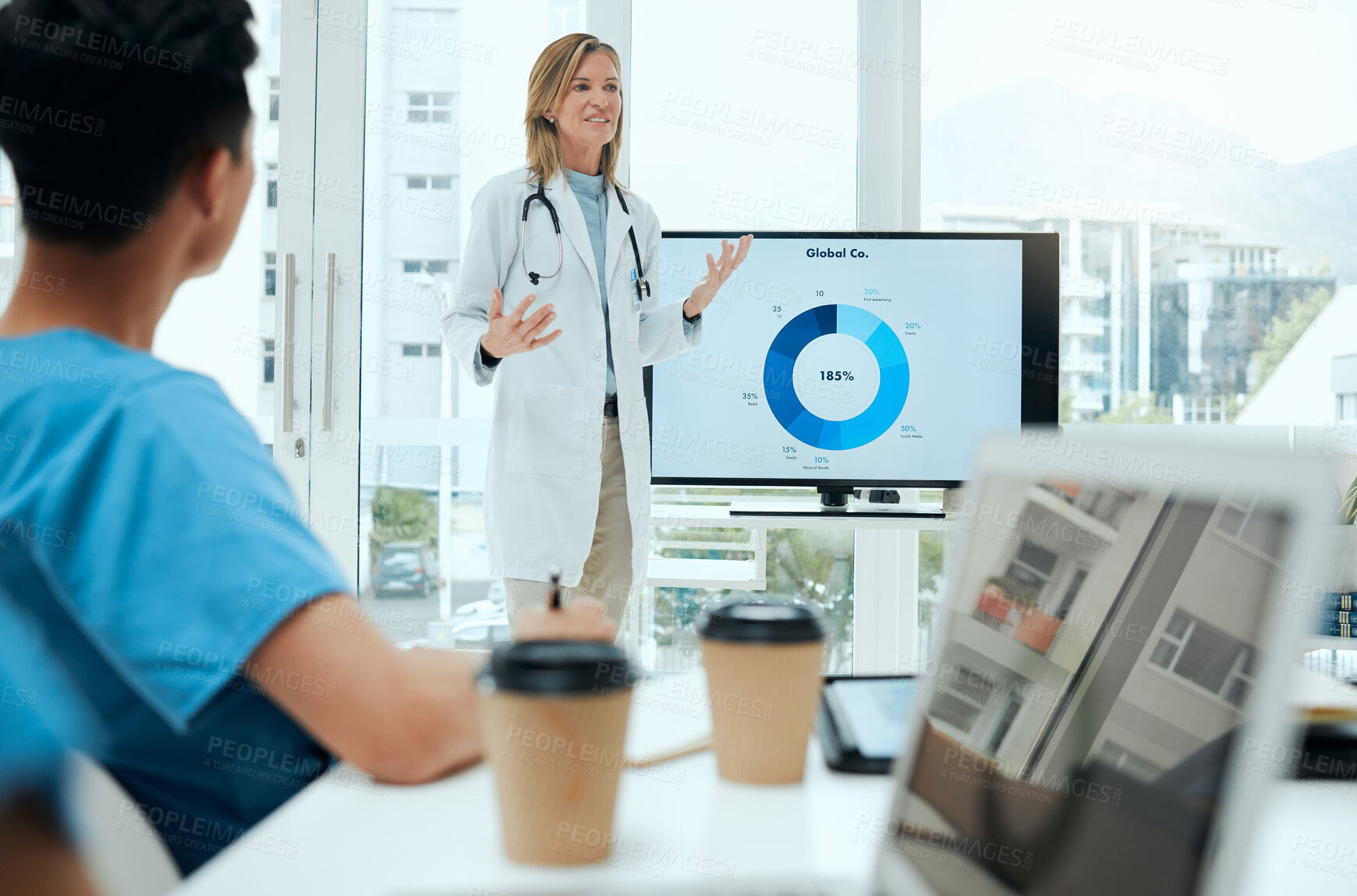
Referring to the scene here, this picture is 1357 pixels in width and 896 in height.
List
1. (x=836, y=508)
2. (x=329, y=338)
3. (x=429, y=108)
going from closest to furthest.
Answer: (x=836, y=508)
(x=329, y=338)
(x=429, y=108)

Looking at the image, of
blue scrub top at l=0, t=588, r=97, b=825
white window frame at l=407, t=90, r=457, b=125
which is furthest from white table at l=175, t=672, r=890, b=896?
white window frame at l=407, t=90, r=457, b=125

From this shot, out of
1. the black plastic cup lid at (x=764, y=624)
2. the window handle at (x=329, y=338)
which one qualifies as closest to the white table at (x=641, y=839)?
the black plastic cup lid at (x=764, y=624)

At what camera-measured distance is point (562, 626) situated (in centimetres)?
63

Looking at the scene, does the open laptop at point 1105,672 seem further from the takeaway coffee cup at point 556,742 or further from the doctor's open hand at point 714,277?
the doctor's open hand at point 714,277

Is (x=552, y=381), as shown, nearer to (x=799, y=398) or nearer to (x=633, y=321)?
(x=633, y=321)

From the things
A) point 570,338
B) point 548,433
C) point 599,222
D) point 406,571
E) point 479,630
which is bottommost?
point 479,630

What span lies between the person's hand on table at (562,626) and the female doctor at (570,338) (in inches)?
62.4

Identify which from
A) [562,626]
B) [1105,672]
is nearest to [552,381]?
[562,626]

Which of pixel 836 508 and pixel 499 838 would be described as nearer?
pixel 499 838

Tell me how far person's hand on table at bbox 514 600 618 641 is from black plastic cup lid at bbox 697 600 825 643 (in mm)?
69

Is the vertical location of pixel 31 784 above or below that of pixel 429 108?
below

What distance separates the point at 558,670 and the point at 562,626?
118 mm

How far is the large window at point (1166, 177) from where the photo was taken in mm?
2906

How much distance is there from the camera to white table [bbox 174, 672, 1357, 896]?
0.52m
